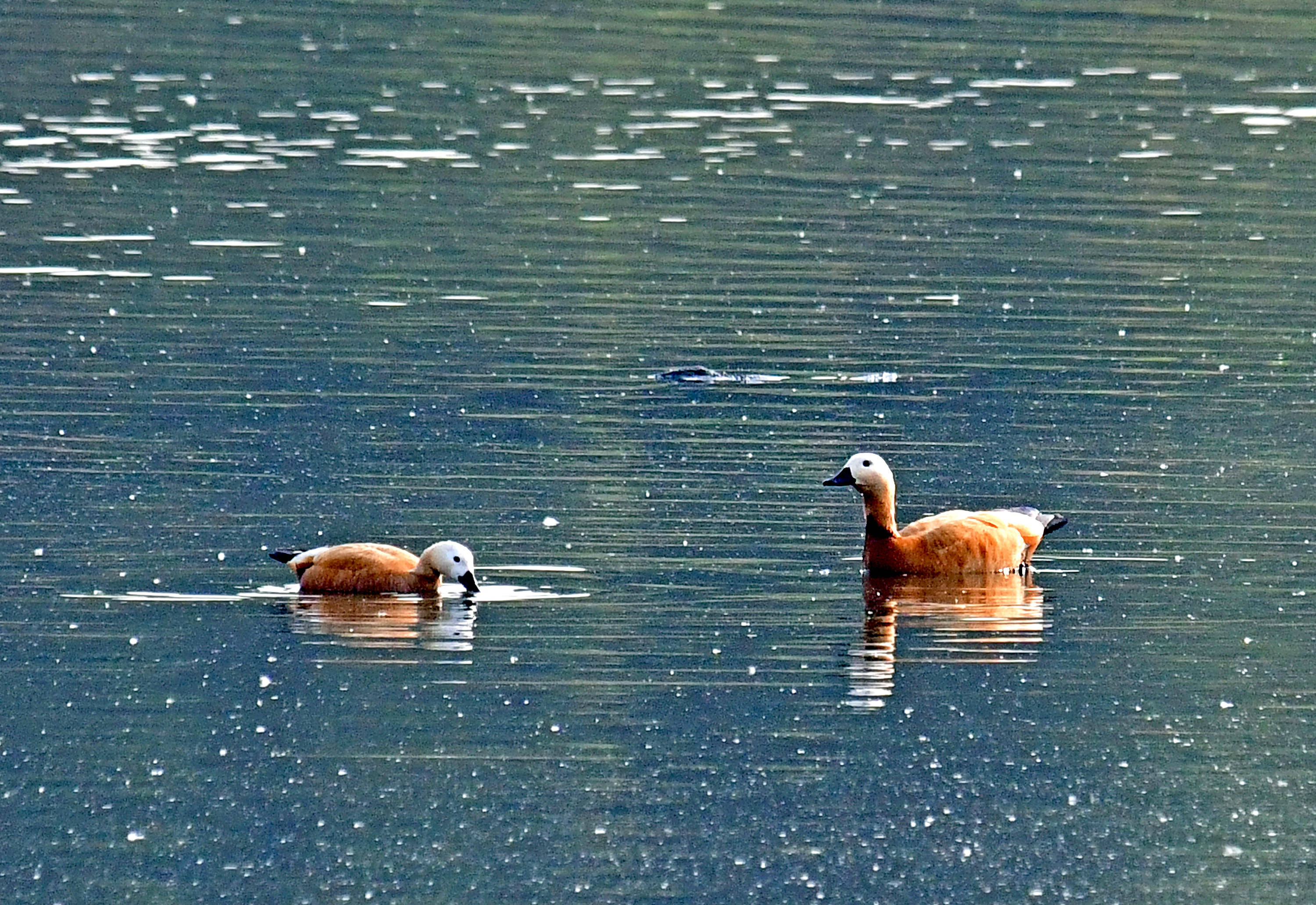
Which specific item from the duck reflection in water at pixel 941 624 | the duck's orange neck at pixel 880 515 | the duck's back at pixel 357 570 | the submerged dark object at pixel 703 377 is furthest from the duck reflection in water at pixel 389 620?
the submerged dark object at pixel 703 377

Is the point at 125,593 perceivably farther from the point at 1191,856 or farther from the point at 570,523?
the point at 1191,856

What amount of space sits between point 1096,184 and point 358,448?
675 inches

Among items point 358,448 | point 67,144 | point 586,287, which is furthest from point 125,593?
point 67,144

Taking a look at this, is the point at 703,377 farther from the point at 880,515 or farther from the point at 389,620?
the point at 389,620

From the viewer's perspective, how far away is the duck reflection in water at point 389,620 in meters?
13.9

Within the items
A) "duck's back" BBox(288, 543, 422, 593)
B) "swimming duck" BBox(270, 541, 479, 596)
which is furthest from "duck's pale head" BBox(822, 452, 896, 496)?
"duck's back" BBox(288, 543, 422, 593)

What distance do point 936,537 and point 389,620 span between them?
3222mm

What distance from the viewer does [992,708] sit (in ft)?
42.2

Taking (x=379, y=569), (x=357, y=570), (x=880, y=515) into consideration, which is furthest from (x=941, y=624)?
(x=357, y=570)

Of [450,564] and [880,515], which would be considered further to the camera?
[880,515]

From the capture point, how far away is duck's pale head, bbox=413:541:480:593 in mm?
14453

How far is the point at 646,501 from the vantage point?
16.9 metres

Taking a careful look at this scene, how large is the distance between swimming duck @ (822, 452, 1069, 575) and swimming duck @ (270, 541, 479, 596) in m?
2.32

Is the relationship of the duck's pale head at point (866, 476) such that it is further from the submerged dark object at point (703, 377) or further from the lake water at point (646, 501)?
the submerged dark object at point (703, 377)
